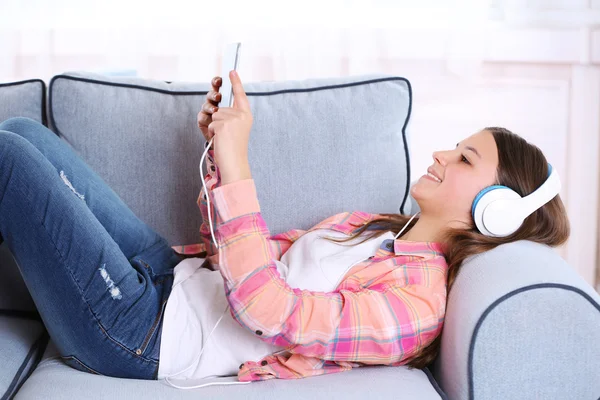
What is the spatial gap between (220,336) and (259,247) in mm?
217

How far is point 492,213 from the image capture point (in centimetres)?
129

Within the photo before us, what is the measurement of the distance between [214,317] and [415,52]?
4.92ft

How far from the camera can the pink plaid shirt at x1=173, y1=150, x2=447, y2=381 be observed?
45.8 inches

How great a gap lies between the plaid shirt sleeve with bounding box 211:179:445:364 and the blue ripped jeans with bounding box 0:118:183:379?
0.63 feet

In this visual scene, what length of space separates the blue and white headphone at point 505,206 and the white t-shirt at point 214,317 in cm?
24

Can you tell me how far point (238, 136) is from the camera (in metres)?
1.21

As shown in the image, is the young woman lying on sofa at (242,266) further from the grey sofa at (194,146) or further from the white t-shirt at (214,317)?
the grey sofa at (194,146)

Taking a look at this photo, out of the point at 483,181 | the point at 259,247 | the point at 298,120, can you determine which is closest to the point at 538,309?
the point at 483,181

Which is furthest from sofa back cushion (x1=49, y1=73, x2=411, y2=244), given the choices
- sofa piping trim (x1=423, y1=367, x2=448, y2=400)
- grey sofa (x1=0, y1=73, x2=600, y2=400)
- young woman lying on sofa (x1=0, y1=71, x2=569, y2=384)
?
sofa piping trim (x1=423, y1=367, x2=448, y2=400)

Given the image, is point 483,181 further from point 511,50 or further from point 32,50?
point 32,50

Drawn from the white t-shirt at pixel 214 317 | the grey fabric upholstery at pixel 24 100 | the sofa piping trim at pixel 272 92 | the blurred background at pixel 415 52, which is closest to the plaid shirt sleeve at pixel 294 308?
the white t-shirt at pixel 214 317

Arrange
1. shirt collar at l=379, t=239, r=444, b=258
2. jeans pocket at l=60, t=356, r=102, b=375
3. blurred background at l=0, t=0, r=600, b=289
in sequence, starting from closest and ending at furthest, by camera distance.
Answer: jeans pocket at l=60, t=356, r=102, b=375, shirt collar at l=379, t=239, r=444, b=258, blurred background at l=0, t=0, r=600, b=289

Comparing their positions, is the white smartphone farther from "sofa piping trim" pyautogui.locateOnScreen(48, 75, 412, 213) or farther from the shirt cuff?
"sofa piping trim" pyautogui.locateOnScreen(48, 75, 412, 213)

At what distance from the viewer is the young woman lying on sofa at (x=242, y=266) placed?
1.17 metres
